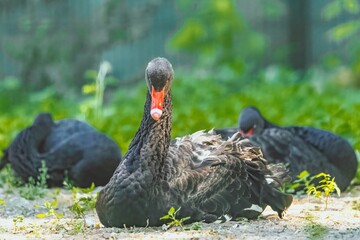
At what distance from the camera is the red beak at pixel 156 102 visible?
702 cm

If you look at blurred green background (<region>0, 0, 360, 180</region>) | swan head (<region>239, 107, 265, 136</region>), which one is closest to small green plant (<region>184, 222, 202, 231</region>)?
swan head (<region>239, 107, 265, 136</region>)

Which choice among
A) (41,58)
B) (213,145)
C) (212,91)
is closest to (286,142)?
(213,145)

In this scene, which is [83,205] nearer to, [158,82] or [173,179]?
[173,179]

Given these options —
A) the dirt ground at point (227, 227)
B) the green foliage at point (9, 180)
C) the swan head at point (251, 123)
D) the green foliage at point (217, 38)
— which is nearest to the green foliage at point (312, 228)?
the dirt ground at point (227, 227)

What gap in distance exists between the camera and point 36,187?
9164 mm

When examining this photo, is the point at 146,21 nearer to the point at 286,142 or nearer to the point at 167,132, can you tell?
the point at 286,142

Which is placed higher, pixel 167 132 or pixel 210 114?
pixel 167 132

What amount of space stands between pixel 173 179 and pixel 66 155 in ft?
9.97

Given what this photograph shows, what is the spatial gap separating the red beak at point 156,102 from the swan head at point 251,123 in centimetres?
305

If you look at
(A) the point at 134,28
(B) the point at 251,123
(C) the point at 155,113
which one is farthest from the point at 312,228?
(A) the point at 134,28

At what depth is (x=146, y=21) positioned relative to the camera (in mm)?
20375

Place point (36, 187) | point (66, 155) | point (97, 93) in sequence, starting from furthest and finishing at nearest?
point (97, 93) → point (66, 155) → point (36, 187)

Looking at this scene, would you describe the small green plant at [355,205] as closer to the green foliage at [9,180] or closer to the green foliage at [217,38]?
the green foliage at [9,180]

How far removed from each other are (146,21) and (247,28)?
205cm
